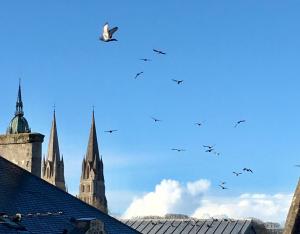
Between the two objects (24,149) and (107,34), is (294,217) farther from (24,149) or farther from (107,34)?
(24,149)

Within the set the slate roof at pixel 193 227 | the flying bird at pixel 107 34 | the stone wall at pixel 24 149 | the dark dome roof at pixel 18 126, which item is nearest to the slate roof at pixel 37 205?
the stone wall at pixel 24 149

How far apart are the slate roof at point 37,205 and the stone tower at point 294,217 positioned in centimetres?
944

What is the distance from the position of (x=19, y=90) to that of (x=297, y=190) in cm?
11814

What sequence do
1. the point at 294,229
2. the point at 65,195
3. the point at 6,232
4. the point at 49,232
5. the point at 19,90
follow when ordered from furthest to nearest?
the point at 19,90 < the point at 65,195 < the point at 49,232 < the point at 6,232 < the point at 294,229

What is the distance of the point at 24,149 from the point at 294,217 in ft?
56.6

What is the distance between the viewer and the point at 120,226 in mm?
32781

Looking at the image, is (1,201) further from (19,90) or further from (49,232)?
(19,90)

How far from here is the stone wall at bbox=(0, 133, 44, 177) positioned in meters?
33.3

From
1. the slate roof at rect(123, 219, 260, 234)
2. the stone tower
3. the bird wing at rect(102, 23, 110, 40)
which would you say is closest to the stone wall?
the bird wing at rect(102, 23, 110, 40)

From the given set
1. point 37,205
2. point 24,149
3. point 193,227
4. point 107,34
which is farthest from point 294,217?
point 193,227

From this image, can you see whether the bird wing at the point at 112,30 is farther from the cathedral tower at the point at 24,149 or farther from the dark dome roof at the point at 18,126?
the dark dome roof at the point at 18,126

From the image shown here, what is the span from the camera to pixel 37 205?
2909cm

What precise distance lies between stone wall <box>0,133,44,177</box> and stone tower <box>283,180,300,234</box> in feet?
53.2

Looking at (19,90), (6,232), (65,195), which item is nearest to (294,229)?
(6,232)
